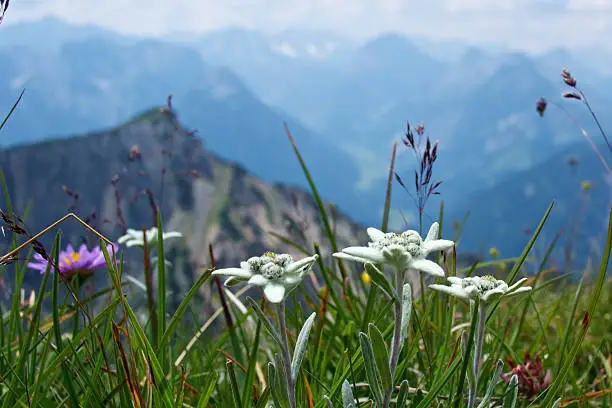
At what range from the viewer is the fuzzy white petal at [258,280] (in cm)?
117

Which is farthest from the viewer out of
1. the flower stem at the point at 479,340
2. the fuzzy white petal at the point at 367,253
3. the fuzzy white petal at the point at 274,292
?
the flower stem at the point at 479,340

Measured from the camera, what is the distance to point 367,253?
1.22 meters

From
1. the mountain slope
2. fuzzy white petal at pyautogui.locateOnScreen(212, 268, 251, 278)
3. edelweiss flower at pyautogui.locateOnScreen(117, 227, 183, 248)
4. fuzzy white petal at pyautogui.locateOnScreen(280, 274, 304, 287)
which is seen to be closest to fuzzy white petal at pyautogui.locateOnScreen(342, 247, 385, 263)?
fuzzy white petal at pyautogui.locateOnScreen(280, 274, 304, 287)

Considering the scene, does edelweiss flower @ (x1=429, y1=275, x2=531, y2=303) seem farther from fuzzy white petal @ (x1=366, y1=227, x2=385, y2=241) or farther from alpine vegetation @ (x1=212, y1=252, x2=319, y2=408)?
alpine vegetation @ (x1=212, y1=252, x2=319, y2=408)

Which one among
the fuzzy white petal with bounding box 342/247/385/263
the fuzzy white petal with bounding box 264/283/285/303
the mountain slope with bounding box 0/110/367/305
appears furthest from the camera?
the mountain slope with bounding box 0/110/367/305

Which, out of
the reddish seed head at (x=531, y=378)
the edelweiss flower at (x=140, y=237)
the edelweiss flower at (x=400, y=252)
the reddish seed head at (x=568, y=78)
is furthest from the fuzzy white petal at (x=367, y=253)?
the edelweiss flower at (x=140, y=237)

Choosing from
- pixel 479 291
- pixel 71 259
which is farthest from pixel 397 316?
pixel 71 259

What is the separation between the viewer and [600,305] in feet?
13.4

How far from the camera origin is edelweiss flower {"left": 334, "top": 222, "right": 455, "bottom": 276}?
1200mm

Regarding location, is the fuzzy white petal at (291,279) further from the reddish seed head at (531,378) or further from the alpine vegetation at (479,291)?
the reddish seed head at (531,378)

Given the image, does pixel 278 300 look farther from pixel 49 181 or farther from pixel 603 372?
pixel 49 181

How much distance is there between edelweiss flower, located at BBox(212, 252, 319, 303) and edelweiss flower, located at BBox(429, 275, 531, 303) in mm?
303

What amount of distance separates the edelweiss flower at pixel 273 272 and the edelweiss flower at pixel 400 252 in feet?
0.32

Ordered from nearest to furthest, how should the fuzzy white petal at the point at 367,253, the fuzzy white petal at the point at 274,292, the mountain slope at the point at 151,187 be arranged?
the fuzzy white petal at the point at 274,292 → the fuzzy white petal at the point at 367,253 → the mountain slope at the point at 151,187
